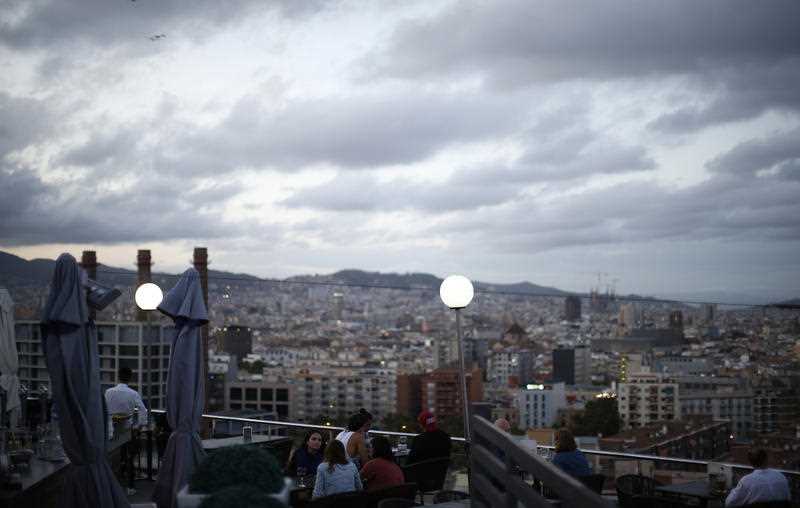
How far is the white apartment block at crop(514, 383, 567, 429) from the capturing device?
6131 cm

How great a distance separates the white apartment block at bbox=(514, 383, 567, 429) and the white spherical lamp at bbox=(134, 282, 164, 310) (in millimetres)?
54629

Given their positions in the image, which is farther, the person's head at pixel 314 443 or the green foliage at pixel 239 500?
the person's head at pixel 314 443

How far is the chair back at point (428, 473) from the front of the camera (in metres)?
6.21

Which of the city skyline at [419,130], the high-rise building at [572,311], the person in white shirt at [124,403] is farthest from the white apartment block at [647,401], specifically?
the person in white shirt at [124,403]

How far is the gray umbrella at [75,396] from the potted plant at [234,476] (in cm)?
199

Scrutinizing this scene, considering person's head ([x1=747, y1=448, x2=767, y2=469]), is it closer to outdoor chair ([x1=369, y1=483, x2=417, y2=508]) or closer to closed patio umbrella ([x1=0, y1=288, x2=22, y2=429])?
outdoor chair ([x1=369, y1=483, x2=417, y2=508])

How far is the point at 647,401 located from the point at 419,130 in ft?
92.6

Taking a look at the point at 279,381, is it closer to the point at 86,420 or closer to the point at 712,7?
the point at 712,7

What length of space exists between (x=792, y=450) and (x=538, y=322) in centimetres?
10208

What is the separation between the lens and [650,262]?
6688 cm

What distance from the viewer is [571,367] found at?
262ft

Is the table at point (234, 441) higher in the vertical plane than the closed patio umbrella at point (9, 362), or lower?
lower

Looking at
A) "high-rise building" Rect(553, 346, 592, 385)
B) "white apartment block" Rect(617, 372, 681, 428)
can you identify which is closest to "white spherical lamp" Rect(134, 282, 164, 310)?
"white apartment block" Rect(617, 372, 681, 428)

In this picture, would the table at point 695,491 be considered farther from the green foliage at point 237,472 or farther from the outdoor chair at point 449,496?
the green foliage at point 237,472
